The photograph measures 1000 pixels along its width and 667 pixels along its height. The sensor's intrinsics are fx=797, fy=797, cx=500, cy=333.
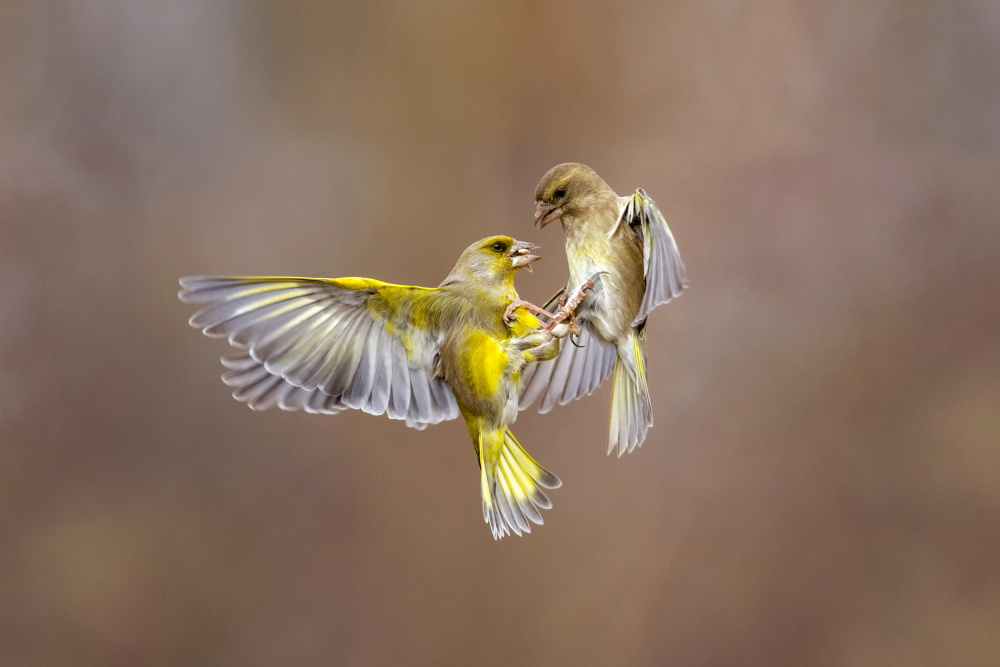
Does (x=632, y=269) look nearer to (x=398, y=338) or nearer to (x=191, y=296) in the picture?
(x=398, y=338)

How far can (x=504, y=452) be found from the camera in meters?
0.93

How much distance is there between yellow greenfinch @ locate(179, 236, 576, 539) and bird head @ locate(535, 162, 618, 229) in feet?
0.15

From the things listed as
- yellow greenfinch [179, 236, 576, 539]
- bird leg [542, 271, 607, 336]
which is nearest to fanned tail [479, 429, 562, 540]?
yellow greenfinch [179, 236, 576, 539]

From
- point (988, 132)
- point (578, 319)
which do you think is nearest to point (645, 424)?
point (578, 319)

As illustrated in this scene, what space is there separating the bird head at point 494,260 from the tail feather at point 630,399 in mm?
161

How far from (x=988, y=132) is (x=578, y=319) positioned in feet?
5.14

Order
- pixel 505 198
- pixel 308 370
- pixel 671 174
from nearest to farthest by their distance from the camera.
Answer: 1. pixel 308 370
2. pixel 505 198
3. pixel 671 174

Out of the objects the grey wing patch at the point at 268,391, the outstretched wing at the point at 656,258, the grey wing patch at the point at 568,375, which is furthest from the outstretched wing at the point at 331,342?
the outstretched wing at the point at 656,258

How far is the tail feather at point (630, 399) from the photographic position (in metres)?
0.89

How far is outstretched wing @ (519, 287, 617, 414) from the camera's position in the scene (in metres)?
0.94

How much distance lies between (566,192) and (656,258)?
0.42 ft

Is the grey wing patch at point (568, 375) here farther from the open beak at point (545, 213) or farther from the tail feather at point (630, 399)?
the open beak at point (545, 213)

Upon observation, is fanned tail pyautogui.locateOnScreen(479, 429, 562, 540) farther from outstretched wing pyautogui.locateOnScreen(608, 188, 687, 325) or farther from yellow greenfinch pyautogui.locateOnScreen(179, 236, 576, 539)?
outstretched wing pyautogui.locateOnScreen(608, 188, 687, 325)

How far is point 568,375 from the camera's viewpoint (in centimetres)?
96
